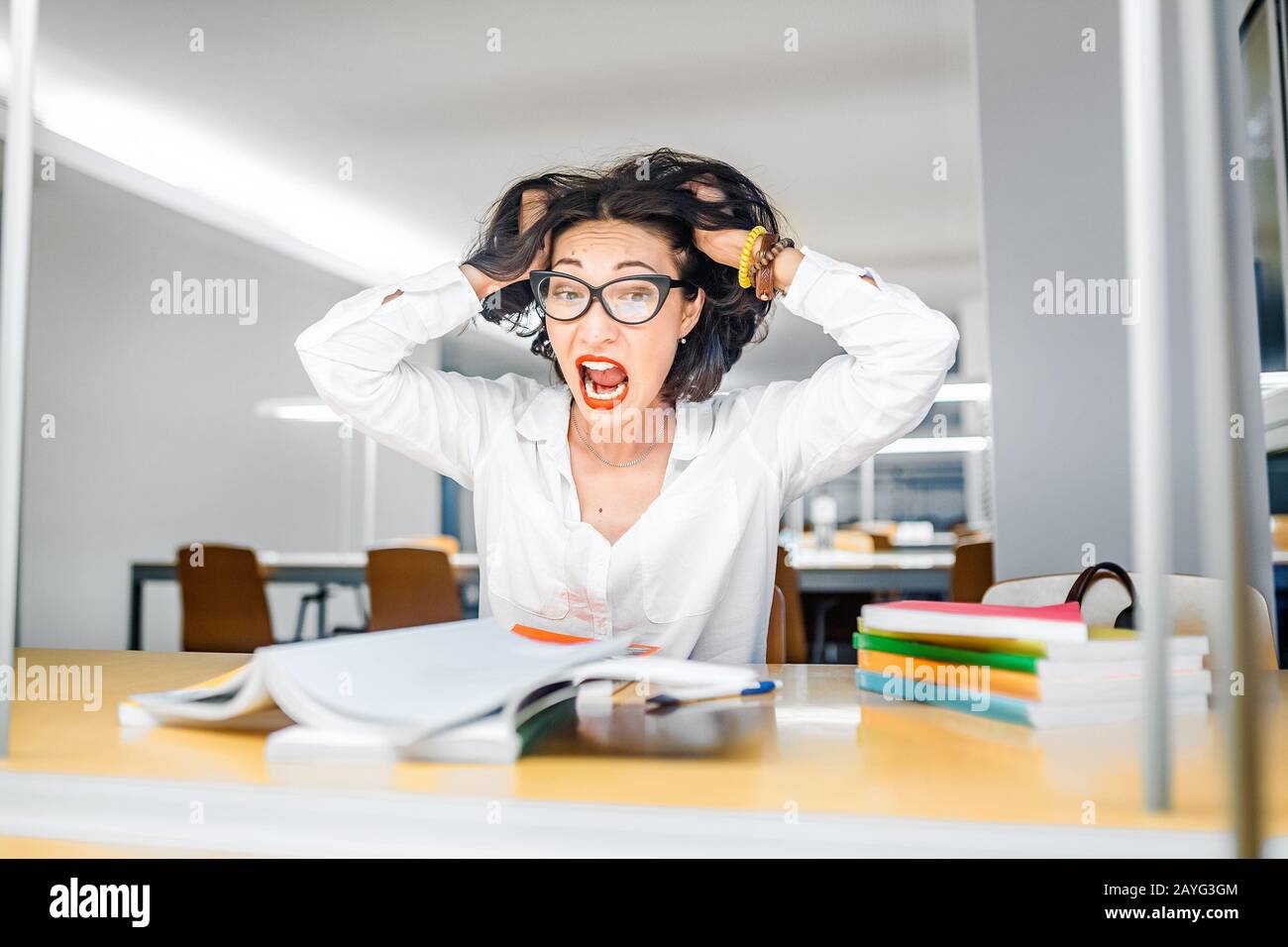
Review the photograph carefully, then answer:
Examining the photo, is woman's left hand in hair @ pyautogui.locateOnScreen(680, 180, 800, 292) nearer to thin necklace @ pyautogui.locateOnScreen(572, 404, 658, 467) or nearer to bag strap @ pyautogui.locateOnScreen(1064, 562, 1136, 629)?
thin necklace @ pyautogui.locateOnScreen(572, 404, 658, 467)

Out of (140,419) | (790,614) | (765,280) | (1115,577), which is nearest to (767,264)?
(765,280)

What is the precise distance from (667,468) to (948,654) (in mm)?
934

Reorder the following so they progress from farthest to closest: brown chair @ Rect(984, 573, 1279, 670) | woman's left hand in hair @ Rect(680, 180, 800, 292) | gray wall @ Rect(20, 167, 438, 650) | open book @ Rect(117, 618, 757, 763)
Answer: gray wall @ Rect(20, 167, 438, 650), woman's left hand in hair @ Rect(680, 180, 800, 292), brown chair @ Rect(984, 573, 1279, 670), open book @ Rect(117, 618, 757, 763)

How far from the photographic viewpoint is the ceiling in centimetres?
388

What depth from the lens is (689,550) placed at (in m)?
1.73

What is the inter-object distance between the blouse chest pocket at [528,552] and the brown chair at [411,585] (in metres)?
2.09

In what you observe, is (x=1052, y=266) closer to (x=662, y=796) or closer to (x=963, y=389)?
(x=963, y=389)

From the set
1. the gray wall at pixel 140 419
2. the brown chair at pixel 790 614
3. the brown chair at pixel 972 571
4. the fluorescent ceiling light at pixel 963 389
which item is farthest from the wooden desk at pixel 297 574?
the fluorescent ceiling light at pixel 963 389

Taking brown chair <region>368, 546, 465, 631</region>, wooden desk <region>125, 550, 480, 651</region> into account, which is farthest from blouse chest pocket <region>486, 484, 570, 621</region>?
wooden desk <region>125, 550, 480, 651</region>

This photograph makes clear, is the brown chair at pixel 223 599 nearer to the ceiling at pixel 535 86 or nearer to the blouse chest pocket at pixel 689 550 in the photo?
the ceiling at pixel 535 86

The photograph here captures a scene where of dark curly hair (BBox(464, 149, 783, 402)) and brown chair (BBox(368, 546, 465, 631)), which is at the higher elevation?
dark curly hair (BBox(464, 149, 783, 402))

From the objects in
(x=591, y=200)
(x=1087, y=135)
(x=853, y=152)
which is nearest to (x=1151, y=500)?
(x=591, y=200)

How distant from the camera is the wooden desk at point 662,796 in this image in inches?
21.1
